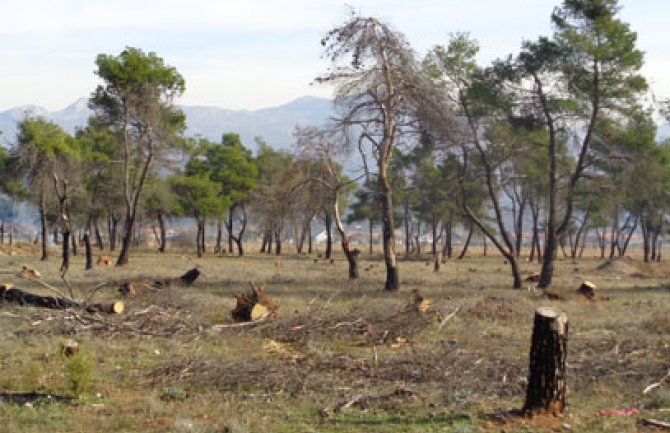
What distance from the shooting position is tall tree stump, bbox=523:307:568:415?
8.48 metres

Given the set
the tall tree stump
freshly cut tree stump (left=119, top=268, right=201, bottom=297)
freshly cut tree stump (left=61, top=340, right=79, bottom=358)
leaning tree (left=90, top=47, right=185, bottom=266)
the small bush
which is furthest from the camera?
leaning tree (left=90, top=47, right=185, bottom=266)

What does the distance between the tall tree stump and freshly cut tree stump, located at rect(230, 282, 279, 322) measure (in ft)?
26.4

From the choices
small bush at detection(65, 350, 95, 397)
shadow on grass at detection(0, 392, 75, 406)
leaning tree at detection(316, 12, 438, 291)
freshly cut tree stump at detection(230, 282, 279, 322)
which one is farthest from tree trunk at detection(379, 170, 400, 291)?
shadow on grass at detection(0, 392, 75, 406)

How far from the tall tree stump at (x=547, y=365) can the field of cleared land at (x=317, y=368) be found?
233 mm

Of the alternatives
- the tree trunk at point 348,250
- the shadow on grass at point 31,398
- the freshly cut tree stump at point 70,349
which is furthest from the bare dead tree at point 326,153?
the shadow on grass at point 31,398

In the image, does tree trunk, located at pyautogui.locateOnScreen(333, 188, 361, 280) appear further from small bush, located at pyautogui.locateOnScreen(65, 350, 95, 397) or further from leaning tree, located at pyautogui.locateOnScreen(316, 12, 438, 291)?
small bush, located at pyautogui.locateOnScreen(65, 350, 95, 397)

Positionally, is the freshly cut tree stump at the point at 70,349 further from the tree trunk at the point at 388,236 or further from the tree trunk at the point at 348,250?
the tree trunk at the point at 348,250

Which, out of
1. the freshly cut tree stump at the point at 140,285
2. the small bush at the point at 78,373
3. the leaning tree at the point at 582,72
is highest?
the leaning tree at the point at 582,72

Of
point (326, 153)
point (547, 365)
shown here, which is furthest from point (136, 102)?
point (547, 365)

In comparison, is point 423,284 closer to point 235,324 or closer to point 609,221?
point 235,324

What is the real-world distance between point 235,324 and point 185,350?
201cm

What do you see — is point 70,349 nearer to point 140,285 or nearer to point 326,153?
point 140,285

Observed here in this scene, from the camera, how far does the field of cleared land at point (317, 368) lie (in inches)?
336

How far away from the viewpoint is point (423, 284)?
27250 mm
